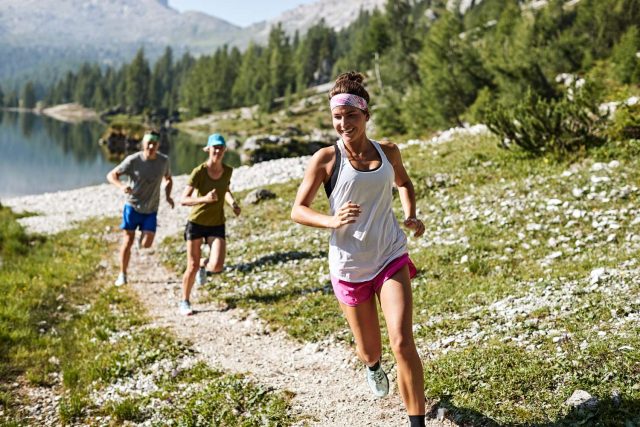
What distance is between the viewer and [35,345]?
10.6 metres

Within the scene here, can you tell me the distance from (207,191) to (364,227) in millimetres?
6944

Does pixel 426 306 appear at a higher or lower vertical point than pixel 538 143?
lower

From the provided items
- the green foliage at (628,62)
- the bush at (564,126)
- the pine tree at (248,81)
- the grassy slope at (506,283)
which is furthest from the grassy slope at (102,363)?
the pine tree at (248,81)

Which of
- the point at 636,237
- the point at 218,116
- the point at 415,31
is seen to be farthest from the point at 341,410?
the point at 218,116

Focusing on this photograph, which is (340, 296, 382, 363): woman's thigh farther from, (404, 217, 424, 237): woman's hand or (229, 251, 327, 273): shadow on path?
(229, 251, 327, 273): shadow on path

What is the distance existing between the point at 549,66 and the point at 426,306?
58.8m

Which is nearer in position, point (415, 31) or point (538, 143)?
point (538, 143)

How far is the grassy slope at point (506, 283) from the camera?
22.1 ft

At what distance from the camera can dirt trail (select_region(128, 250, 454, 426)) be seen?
731cm

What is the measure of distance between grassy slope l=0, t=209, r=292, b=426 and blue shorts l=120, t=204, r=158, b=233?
1742mm

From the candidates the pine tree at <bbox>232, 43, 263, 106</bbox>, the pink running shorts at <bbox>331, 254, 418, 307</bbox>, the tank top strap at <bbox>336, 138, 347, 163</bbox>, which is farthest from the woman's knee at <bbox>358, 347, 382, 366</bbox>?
the pine tree at <bbox>232, 43, 263, 106</bbox>

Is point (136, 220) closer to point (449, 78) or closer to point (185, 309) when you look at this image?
point (185, 309)

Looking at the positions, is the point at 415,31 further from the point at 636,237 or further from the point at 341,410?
the point at 341,410

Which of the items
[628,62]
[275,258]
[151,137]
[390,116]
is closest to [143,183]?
[151,137]
